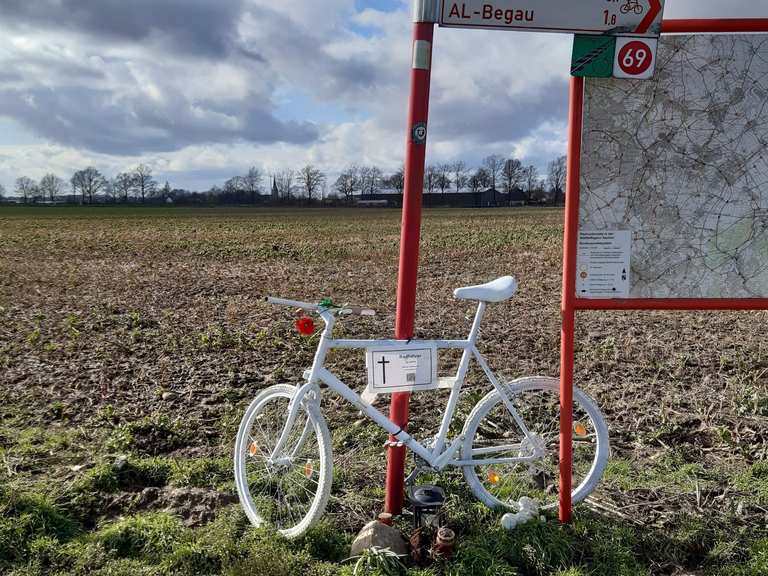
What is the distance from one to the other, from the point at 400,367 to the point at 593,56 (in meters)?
2.03

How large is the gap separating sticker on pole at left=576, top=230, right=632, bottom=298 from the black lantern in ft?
4.68

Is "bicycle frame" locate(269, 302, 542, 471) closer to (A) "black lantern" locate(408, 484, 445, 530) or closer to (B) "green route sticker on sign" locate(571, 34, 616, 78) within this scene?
(A) "black lantern" locate(408, 484, 445, 530)

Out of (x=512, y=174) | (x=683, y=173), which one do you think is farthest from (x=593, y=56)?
(x=512, y=174)

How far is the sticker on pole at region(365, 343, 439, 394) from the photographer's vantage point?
3596 millimetres

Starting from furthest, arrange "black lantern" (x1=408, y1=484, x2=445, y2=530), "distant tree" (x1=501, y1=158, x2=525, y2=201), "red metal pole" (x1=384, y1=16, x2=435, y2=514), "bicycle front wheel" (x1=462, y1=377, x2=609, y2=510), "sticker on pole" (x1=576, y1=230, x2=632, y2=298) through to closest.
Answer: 1. "distant tree" (x1=501, y1=158, x2=525, y2=201)
2. "bicycle front wheel" (x1=462, y1=377, x2=609, y2=510)
3. "sticker on pole" (x1=576, y1=230, x2=632, y2=298)
4. "black lantern" (x1=408, y1=484, x2=445, y2=530)
5. "red metal pole" (x1=384, y1=16, x2=435, y2=514)

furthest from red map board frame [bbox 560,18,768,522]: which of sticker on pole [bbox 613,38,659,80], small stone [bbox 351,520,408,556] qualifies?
small stone [bbox 351,520,408,556]

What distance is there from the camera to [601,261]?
11.9 ft

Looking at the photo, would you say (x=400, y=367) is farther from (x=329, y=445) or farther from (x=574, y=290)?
(x=574, y=290)

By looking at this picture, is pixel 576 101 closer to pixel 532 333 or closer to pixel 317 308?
pixel 317 308

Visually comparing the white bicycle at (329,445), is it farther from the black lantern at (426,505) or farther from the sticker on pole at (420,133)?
the sticker on pole at (420,133)

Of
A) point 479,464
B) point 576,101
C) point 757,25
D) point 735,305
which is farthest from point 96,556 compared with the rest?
point 757,25

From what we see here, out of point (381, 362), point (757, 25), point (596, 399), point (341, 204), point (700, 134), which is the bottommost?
point (596, 399)

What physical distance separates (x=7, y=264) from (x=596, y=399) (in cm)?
1752

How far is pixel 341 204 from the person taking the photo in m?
87.6
